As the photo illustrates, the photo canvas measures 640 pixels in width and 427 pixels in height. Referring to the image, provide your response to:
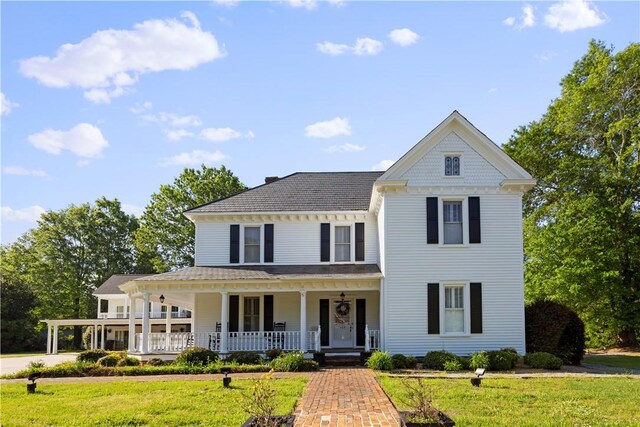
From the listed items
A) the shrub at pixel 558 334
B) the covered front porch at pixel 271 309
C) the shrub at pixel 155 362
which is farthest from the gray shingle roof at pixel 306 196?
the shrub at pixel 558 334

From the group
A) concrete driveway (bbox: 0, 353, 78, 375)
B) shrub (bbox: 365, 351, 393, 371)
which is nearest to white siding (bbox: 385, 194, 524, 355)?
shrub (bbox: 365, 351, 393, 371)

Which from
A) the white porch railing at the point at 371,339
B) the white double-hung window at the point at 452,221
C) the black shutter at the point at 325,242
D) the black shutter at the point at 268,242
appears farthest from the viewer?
the black shutter at the point at 268,242

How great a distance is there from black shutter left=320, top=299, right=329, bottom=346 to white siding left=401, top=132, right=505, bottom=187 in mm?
6427

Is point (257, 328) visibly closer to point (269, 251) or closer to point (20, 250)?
point (269, 251)

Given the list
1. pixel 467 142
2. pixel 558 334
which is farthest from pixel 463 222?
pixel 558 334

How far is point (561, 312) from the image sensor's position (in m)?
21.1

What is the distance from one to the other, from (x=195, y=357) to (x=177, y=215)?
31.7 meters

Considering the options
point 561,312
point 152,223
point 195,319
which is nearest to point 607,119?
point 561,312

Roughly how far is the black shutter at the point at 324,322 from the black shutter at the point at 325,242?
176 cm

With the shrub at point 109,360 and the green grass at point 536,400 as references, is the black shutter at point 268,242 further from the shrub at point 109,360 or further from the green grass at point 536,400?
the green grass at point 536,400

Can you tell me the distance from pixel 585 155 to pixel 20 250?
176ft

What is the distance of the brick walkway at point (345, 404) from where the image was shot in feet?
33.1

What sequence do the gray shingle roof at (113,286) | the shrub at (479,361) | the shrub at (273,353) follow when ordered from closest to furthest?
the shrub at (479,361) → the shrub at (273,353) → the gray shingle roof at (113,286)

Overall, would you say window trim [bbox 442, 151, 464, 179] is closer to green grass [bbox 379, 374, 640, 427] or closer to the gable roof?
the gable roof
